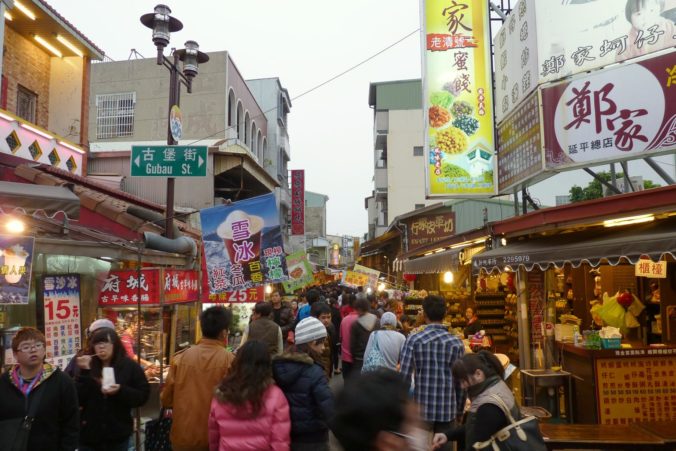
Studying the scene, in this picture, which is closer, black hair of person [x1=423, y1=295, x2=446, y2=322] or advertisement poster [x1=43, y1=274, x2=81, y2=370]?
black hair of person [x1=423, y1=295, x2=446, y2=322]

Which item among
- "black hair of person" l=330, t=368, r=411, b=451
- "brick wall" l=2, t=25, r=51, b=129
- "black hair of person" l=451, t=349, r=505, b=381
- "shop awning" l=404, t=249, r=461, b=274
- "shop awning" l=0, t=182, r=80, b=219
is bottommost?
"black hair of person" l=451, t=349, r=505, b=381

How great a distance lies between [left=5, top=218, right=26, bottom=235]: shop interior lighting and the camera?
5.85m

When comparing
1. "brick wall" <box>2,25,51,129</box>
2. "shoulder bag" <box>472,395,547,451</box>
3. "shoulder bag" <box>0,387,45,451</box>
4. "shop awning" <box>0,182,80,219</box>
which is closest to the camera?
"shoulder bag" <box>472,395,547,451</box>

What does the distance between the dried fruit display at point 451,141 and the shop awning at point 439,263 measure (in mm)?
2483

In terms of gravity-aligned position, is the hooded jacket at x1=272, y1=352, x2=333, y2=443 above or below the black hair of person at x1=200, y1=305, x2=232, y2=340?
below

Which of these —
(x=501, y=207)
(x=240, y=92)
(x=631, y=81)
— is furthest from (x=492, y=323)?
(x=240, y=92)

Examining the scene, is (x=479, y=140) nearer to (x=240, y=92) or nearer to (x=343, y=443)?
(x=343, y=443)

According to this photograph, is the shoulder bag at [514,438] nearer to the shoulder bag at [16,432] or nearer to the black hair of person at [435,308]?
the black hair of person at [435,308]

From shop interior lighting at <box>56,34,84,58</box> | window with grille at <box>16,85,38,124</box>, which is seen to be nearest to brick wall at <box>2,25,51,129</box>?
window with grille at <box>16,85,38,124</box>

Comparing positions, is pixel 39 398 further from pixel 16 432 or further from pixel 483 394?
pixel 483 394

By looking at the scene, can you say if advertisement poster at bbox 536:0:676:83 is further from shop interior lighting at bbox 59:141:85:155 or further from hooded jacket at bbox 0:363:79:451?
shop interior lighting at bbox 59:141:85:155

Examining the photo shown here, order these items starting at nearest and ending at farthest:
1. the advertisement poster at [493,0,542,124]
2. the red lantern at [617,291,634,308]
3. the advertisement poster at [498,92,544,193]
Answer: the advertisement poster at [498,92,544,193] < the advertisement poster at [493,0,542,124] < the red lantern at [617,291,634,308]

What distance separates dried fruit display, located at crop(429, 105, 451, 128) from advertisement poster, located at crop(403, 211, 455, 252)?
967 centimetres

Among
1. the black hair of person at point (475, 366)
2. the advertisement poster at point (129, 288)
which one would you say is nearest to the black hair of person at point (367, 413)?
the black hair of person at point (475, 366)
